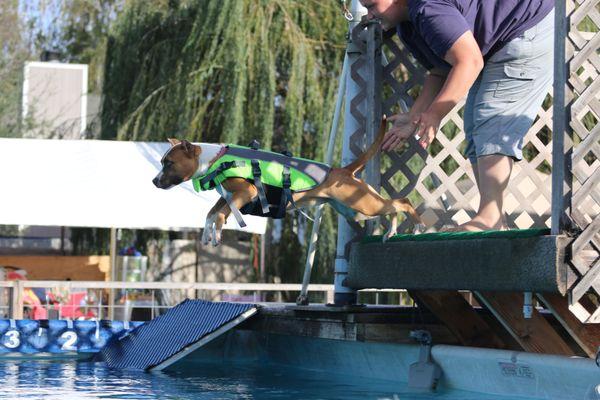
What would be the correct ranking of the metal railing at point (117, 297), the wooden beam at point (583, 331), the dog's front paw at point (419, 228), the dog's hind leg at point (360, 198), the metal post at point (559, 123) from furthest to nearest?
1. the metal railing at point (117, 297)
2. the dog's front paw at point (419, 228)
3. the dog's hind leg at point (360, 198)
4. the wooden beam at point (583, 331)
5. the metal post at point (559, 123)

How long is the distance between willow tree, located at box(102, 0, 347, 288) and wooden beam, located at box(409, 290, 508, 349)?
916 centimetres

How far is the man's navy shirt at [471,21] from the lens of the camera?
5.38m

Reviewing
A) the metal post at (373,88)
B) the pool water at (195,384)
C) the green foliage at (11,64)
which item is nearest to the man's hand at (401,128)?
the metal post at (373,88)

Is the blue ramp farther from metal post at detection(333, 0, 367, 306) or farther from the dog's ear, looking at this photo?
the dog's ear

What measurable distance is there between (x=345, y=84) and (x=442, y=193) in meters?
1.23

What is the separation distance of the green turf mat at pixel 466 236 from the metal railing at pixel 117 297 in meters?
2.79

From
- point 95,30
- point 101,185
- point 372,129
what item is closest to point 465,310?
point 372,129

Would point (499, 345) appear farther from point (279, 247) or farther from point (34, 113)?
point (34, 113)

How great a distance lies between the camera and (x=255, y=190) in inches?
244

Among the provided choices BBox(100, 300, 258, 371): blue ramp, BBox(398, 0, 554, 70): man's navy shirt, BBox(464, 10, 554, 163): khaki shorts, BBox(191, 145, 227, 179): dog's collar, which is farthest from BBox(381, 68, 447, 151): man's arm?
BBox(100, 300, 258, 371): blue ramp

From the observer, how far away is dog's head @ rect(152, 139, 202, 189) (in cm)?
628

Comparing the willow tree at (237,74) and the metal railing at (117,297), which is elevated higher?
Result: the willow tree at (237,74)

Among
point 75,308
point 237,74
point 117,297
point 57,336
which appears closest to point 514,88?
point 57,336

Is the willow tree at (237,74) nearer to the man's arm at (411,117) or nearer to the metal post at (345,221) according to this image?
the metal post at (345,221)
